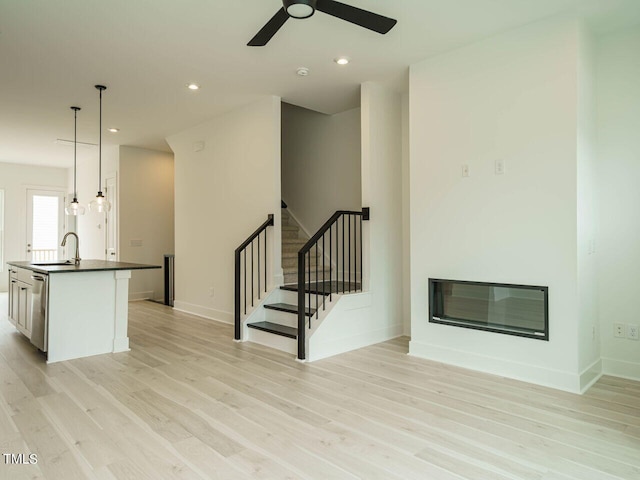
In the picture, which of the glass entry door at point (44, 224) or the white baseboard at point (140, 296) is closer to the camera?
the white baseboard at point (140, 296)

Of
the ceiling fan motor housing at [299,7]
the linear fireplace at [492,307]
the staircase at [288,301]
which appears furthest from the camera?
the staircase at [288,301]

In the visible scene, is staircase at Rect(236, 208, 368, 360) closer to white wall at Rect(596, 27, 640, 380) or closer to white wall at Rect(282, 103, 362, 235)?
white wall at Rect(282, 103, 362, 235)

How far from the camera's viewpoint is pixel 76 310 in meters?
4.06

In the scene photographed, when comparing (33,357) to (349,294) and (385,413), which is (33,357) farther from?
(385,413)

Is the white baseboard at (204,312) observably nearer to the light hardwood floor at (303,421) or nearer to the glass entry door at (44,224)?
the light hardwood floor at (303,421)

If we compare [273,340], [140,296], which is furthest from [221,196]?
[140,296]

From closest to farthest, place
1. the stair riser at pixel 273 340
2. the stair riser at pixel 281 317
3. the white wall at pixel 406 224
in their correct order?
the stair riser at pixel 273 340, the stair riser at pixel 281 317, the white wall at pixel 406 224

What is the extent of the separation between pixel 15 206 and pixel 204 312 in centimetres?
598

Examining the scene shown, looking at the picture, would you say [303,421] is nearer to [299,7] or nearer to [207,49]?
[299,7]

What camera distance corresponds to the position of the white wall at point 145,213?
763 centimetres

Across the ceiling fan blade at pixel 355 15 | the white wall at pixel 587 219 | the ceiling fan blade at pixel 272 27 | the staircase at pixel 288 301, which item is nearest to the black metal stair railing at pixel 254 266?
the staircase at pixel 288 301

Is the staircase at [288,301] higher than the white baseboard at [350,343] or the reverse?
higher

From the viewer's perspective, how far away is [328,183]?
19.9 feet

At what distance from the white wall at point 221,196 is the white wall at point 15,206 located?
4603 millimetres
